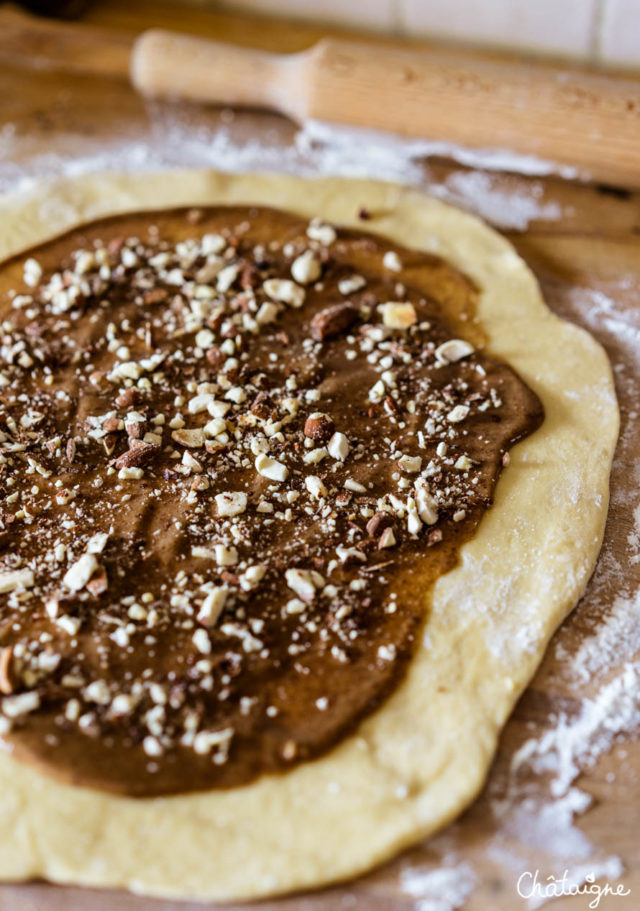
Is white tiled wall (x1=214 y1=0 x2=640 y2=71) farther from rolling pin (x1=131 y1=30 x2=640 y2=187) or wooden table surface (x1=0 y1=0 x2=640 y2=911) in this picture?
rolling pin (x1=131 y1=30 x2=640 y2=187)

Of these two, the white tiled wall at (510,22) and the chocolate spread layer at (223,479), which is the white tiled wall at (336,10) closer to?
the white tiled wall at (510,22)

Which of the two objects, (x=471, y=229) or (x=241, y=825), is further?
(x=471, y=229)

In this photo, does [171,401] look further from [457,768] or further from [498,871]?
[498,871]

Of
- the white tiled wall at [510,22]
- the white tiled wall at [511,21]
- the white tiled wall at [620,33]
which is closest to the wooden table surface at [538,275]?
the white tiled wall at [511,21]

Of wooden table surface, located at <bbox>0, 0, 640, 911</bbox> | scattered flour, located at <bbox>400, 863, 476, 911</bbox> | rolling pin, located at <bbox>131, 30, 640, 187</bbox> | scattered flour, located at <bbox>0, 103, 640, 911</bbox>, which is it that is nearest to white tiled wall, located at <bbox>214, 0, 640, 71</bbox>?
wooden table surface, located at <bbox>0, 0, 640, 911</bbox>

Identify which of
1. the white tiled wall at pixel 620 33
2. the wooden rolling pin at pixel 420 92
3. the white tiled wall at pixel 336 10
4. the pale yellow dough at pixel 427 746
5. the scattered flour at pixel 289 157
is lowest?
the pale yellow dough at pixel 427 746

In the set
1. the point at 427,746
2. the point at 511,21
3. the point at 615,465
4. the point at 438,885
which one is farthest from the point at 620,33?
the point at 438,885

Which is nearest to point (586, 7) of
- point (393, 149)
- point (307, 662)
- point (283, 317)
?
point (393, 149)
